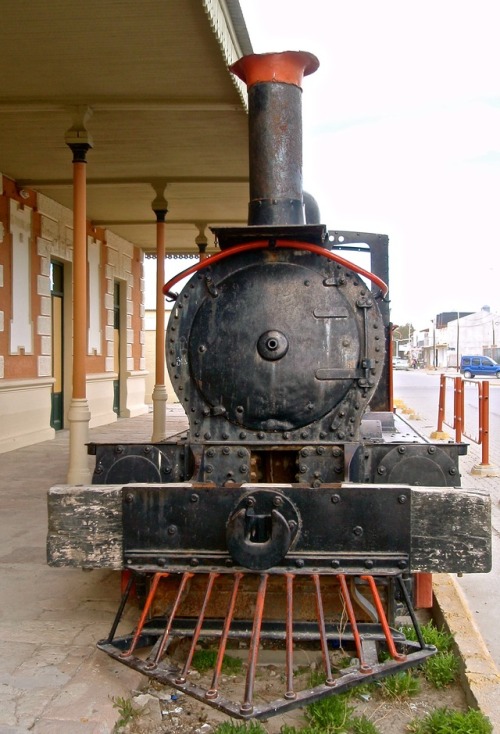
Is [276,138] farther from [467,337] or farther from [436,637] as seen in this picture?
[467,337]

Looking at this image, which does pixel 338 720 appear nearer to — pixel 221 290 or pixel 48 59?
pixel 221 290

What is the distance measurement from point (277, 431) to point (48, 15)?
3.90 meters

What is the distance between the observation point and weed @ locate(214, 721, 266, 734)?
2.41m

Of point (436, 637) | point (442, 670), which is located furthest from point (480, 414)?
point (442, 670)

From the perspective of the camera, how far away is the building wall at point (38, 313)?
930 centimetres

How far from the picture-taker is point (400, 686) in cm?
284

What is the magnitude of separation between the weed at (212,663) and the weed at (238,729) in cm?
Answer: 52

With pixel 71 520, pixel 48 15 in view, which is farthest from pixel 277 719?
pixel 48 15

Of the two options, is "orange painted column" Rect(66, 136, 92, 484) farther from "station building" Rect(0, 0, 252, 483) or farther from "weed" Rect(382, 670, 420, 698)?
"weed" Rect(382, 670, 420, 698)

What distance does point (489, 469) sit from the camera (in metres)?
7.59

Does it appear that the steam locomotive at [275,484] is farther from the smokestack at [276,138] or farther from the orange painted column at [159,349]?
the orange painted column at [159,349]

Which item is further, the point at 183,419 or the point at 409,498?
the point at 183,419

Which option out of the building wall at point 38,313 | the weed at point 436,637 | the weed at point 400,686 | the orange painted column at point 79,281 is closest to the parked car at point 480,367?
the building wall at point 38,313

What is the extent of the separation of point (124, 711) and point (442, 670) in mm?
1329
